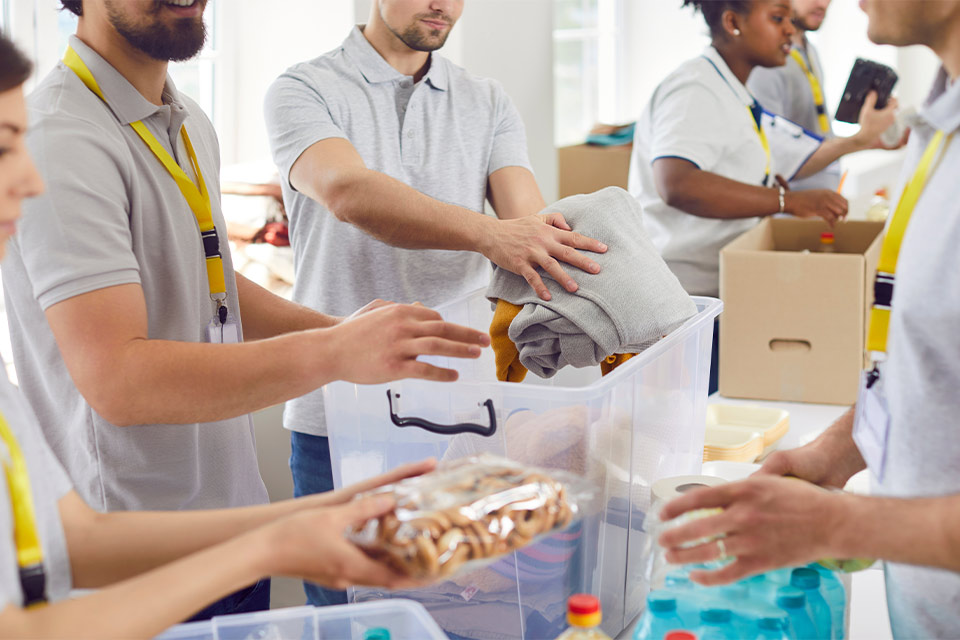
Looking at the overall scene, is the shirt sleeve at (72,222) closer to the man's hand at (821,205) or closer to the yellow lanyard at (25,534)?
the yellow lanyard at (25,534)

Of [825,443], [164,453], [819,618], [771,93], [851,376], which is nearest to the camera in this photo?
[819,618]

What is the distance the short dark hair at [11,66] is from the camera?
746 mm

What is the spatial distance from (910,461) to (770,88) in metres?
2.53

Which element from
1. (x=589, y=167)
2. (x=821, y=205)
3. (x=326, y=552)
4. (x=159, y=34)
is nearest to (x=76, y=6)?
(x=159, y=34)

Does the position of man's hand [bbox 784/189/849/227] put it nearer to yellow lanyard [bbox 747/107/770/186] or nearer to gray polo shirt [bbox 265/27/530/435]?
yellow lanyard [bbox 747/107/770/186]

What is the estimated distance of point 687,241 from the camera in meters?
2.40

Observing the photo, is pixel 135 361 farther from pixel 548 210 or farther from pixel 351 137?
pixel 351 137

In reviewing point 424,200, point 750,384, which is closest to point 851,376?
point 750,384

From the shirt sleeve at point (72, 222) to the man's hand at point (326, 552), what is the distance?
0.45m

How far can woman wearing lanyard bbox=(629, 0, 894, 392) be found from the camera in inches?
90.8

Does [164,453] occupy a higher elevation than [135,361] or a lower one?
lower

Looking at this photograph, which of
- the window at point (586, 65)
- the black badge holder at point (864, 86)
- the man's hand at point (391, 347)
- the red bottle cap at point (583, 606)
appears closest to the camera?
the red bottle cap at point (583, 606)

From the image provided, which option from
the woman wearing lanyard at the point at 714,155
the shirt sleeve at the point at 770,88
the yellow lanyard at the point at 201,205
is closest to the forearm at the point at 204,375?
the yellow lanyard at the point at 201,205

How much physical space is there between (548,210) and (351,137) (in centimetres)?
46
